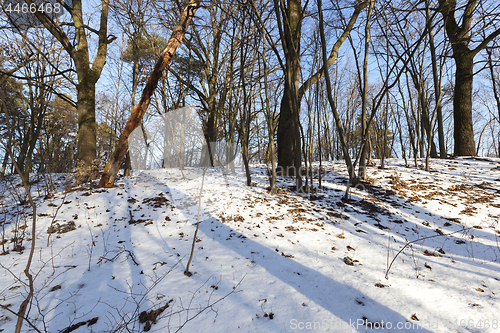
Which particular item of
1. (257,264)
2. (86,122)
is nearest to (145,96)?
(86,122)

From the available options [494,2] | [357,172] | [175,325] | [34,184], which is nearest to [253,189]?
[357,172]

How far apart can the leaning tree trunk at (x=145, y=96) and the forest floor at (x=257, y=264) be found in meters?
0.79

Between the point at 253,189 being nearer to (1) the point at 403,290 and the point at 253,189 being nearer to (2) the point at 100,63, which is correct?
(1) the point at 403,290

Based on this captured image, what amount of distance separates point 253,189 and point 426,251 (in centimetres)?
387

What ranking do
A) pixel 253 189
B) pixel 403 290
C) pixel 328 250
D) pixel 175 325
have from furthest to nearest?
pixel 253 189 → pixel 328 250 → pixel 403 290 → pixel 175 325

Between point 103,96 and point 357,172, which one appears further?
point 103,96

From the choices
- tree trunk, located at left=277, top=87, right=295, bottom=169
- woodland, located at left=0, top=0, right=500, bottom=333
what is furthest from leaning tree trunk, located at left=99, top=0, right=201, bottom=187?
tree trunk, located at left=277, top=87, right=295, bottom=169

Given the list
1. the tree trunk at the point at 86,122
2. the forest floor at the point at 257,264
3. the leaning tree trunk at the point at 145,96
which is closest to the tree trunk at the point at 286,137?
the forest floor at the point at 257,264

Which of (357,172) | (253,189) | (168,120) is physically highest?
(168,120)

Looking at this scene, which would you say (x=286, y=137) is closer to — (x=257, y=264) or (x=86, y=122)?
(x=257, y=264)

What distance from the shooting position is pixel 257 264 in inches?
100

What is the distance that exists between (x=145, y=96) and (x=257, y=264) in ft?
17.1

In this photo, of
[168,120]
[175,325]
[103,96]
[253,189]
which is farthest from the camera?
[103,96]

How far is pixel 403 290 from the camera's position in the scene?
6.89ft
